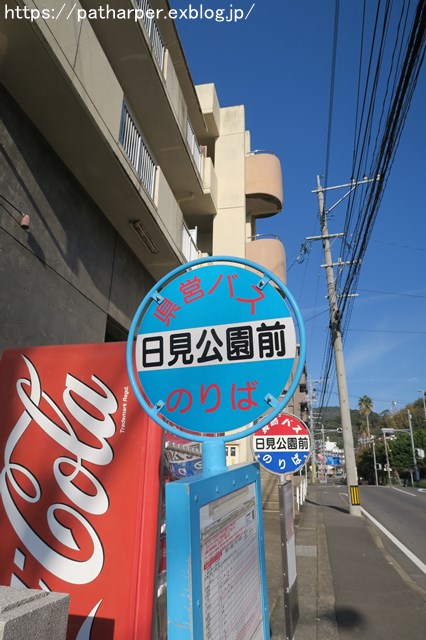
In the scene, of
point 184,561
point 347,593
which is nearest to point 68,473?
point 184,561

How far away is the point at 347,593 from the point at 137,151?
301 inches

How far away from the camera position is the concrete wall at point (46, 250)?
13.1ft

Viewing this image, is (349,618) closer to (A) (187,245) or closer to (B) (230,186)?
(A) (187,245)

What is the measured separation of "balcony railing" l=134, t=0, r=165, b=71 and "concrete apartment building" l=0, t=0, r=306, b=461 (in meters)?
0.05

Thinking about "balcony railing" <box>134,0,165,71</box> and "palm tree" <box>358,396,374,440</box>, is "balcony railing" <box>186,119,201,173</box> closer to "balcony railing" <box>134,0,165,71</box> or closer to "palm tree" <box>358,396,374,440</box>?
"balcony railing" <box>134,0,165,71</box>

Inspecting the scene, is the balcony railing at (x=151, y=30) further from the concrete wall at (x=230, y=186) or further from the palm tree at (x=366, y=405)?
the palm tree at (x=366, y=405)

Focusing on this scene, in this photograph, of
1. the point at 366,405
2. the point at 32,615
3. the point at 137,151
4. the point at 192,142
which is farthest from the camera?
the point at 366,405

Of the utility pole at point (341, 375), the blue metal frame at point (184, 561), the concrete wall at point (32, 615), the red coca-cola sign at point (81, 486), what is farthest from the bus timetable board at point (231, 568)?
the utility pole at point (341, 375)

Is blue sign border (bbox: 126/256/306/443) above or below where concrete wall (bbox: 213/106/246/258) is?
below

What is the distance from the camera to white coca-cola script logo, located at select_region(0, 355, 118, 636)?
215 centimetres

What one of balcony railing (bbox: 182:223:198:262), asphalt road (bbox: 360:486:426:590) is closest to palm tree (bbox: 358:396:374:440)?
asphalt road (bbox: 360:486:426:590)

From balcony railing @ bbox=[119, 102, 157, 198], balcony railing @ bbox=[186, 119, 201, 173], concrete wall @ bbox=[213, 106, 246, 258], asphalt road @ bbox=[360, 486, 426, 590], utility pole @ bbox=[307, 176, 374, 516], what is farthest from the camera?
utility pole @ bbox=[307, 176, 374, 516]

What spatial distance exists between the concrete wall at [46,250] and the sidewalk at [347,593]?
4.26 metres

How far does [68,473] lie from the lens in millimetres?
2322
